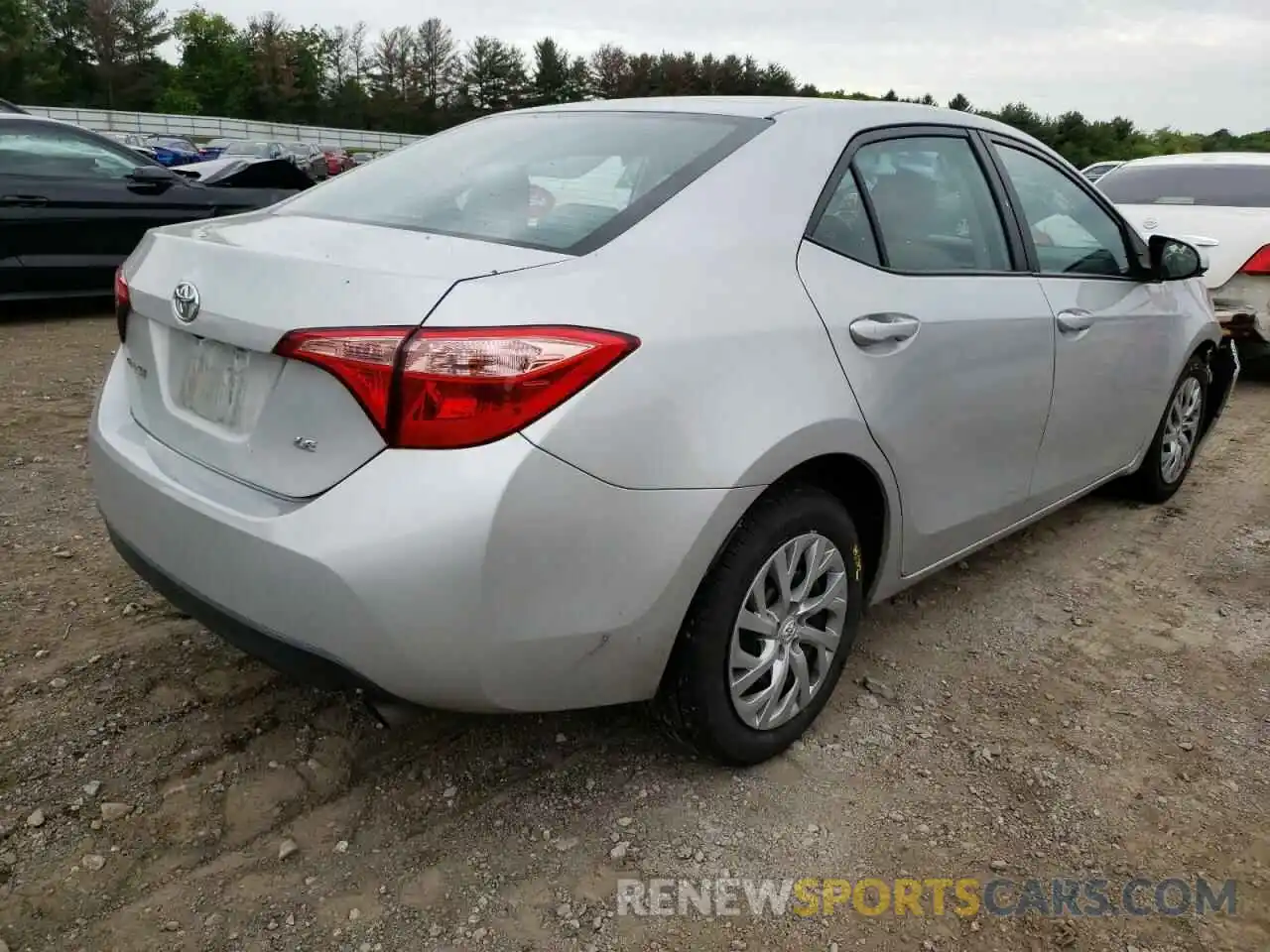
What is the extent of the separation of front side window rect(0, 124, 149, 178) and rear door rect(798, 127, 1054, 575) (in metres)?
6.41

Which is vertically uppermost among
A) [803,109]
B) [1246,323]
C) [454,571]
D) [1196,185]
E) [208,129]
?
[803,109]

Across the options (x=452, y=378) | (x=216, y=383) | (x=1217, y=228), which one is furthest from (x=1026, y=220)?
(x=1217, y=228)

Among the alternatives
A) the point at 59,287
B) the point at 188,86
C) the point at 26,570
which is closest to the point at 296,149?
the point at 59,287

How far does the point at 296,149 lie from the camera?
36.7 metres

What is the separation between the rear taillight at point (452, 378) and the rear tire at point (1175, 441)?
10.7 ft

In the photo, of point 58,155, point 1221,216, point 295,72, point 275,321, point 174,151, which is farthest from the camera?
point 295,72

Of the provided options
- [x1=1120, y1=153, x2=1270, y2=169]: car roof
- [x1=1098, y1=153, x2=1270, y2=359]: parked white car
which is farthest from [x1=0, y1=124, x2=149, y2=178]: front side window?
[x1=1120, y1=153, x2=1270, y2=169]: car roof

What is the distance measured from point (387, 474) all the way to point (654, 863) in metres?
1.01

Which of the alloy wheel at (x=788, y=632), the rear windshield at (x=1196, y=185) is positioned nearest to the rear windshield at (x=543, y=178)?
the alloy wheel at (x=788, y=632)

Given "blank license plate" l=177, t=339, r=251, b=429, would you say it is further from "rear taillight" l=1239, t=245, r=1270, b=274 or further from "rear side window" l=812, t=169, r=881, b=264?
"rear taillight" l=1239, t=245, r=1270, b=274

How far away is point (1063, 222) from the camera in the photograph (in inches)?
133

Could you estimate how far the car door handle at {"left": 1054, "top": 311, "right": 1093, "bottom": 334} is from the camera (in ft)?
10.2

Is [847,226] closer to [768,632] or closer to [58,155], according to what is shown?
[768,632]

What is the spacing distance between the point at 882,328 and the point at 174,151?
3759 cm
